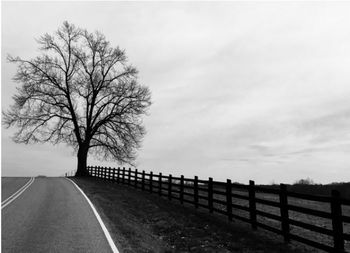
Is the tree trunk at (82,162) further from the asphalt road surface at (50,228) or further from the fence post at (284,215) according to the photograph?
the fence post at (284,215)

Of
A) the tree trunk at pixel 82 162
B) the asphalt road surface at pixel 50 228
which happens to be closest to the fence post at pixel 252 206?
the asphalt road surface at pixel 50 228

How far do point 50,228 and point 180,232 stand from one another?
14.0ft

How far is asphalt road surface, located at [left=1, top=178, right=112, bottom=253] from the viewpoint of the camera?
9.16m

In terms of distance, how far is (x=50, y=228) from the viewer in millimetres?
11305

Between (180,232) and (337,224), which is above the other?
(337,224)

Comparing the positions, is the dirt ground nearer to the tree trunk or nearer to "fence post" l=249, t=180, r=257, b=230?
"fence post" l=249, t=180, r=257, b=230

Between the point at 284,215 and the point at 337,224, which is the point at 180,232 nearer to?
the point at 284,215

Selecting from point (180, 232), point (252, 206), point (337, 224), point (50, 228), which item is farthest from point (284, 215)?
point (50, 228)

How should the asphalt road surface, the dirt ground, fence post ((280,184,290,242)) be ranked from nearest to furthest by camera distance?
the asphalt road surface, the dirt ground, fence post ((280,184,290,242))

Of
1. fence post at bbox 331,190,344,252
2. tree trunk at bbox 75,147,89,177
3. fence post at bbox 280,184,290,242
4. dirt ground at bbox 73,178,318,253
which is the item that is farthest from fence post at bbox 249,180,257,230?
tree trunk at bbox 75,147,89,177

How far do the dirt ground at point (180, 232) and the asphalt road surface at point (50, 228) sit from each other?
24.1 inches

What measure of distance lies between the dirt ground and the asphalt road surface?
0.61 m

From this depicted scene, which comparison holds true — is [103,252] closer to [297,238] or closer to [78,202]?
[297,238]

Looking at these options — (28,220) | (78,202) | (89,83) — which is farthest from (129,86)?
(28,220)
